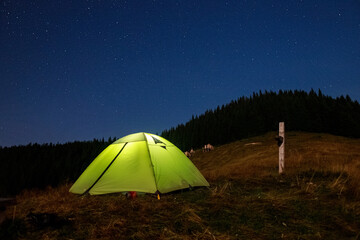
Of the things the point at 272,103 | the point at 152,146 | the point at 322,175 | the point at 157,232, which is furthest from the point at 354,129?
the point at 157,232

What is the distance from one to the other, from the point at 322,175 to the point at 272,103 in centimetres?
3820

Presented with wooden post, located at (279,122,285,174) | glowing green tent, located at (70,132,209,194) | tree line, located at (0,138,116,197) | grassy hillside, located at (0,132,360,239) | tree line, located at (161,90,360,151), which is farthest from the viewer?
tree line, located at (161,90,360,151)

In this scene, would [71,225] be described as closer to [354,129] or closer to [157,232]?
[157,232]

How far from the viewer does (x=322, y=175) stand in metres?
7.00

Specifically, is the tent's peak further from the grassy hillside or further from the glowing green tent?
the grassy hillside

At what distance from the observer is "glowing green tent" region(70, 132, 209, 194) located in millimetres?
5812

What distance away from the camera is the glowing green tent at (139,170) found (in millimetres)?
5812

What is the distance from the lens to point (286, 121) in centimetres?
3866

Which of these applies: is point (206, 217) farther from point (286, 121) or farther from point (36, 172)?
point (286, 121)

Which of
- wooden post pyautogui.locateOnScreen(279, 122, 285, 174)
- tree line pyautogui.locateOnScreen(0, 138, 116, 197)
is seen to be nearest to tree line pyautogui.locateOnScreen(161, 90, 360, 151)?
wooden post pyautogui.locateOnScreen(279, 122, 285, 174)

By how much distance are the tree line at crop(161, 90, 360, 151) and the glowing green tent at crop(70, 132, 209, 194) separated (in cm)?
3494

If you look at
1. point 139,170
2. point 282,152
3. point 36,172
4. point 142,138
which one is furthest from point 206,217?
point 36,172

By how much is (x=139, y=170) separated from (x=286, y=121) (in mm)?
37440

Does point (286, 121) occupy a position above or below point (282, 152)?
above
